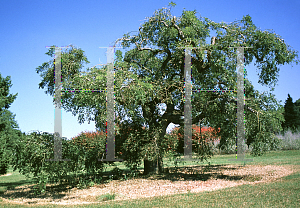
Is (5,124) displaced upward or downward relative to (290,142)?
upward

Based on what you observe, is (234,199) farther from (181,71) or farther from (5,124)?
(5,124)

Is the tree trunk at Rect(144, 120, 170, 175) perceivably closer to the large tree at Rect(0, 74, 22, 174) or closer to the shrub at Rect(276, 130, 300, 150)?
the large tree at Rect(0, 74, 22, 174)

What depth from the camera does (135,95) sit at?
28.6 feet

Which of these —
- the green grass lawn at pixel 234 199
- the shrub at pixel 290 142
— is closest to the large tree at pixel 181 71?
the green grass lawn at pixel 234 199

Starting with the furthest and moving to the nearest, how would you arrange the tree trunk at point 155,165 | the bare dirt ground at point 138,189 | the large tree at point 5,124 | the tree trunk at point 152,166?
the large tree at point 5,124
the tree trunk at point 152,166
the tree trunk at point 155,165
the bare dirt ground at point 138,189

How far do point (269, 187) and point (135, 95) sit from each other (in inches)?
189

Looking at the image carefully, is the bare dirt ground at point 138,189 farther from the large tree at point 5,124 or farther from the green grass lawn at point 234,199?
the large tree at point 5,124

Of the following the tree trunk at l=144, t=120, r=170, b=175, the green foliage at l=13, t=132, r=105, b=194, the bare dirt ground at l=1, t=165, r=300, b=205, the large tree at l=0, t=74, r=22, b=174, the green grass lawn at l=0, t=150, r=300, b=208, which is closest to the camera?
the green grass lawn at l=0, t=150, r=300, b=208

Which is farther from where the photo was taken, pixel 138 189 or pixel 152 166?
pixel 152 166

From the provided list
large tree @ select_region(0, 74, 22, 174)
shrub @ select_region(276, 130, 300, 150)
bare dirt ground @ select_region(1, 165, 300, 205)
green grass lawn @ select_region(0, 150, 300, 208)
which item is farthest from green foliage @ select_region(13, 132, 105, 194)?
shrub @ select_region(276, 130, 300, 150)

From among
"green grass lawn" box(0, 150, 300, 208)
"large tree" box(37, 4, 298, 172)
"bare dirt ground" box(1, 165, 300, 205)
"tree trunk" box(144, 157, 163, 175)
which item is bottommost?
"bare dirt ground" box(1, 165, 300, 205)

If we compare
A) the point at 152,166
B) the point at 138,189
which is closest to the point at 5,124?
the point at 152,166

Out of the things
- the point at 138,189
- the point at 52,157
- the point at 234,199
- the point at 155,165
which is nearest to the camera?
the point at 234,199

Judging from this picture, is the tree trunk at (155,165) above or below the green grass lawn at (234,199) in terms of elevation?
above
